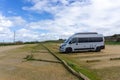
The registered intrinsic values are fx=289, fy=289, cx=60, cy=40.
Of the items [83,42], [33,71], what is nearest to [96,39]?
[83,42]

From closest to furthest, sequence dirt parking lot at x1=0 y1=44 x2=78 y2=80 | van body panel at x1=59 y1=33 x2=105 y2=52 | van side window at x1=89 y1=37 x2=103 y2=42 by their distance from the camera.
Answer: dirt parking lot at x1=0 y1=44 x2=78 y2=80, van body panel at x1=59 y1=33 x2=105 y2=52, van side window at x1=89 y1=37 x2=103 y2=42

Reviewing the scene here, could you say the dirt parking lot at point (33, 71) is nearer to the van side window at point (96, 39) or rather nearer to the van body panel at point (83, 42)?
the van body panel at point (83, 42)

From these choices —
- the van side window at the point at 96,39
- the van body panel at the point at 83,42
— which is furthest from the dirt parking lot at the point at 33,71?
the van side window at the point at 96,39

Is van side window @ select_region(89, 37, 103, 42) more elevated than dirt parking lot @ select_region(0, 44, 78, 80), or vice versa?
van side window @ select_region(89, 37, 103, 42)

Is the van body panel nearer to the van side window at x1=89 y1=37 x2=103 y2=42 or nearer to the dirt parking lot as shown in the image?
the van side window at x1=89 y1=37 x2=103 y2=42

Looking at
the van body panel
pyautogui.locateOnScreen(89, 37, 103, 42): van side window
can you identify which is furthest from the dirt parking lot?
pyautogui.locateOnScreen(89, 37, 103, 42): van side window

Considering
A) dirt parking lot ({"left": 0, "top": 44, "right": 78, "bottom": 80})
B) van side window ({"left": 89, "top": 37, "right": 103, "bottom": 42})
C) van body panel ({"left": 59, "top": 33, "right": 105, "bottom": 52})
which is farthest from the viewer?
van side window ({"left": 89, "top": 37, "right": 103, "bottom": 42})

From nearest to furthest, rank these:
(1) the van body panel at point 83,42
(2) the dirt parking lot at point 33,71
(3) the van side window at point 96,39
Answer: (2) the dirt parking lot at point 33,71 < (1) the van body panel at point 83,42 < (3) the van side window at point 96,39

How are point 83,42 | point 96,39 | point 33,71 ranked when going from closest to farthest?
point 33,71 → point 83,42 → point 96,39

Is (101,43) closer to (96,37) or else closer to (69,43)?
(96,37)

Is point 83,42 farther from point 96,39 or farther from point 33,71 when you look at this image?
point 33,71

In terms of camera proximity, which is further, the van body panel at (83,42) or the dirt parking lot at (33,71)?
the van body panel at (83,42)

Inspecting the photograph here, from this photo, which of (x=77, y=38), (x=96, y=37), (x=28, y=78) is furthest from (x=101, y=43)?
(x=28, y=78)

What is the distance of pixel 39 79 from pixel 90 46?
81.7ft
